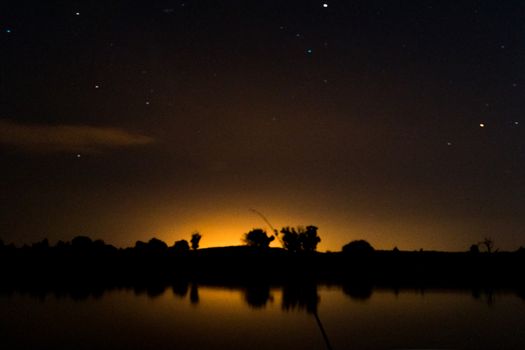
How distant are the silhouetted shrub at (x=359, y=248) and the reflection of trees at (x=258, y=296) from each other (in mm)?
36290

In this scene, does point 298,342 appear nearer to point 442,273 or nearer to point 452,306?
point 452,306

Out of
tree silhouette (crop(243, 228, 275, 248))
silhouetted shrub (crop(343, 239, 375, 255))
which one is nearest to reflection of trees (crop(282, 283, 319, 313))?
silhouetted shrub (crop(343, 239, 375, 255))

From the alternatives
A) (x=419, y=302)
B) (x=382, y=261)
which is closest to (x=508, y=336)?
(x=419, y=302)

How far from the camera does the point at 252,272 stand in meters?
63.1

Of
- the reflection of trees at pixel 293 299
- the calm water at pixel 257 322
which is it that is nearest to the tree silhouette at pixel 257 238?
the reflection of trees at pixel 293 299

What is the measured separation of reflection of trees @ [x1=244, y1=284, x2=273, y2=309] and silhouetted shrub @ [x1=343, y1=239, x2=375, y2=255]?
119 ft

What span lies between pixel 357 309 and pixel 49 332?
50.7 feet

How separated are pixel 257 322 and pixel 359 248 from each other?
195ft

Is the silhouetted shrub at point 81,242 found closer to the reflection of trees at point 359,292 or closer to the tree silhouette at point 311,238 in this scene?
the tree silhouette at point 311,238

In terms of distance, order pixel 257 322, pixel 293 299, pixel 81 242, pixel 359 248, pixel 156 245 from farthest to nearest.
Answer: pixel 156 245 < pixel 81 242 < pixel 359 248 < pixel 293 299 < pixel 257 322

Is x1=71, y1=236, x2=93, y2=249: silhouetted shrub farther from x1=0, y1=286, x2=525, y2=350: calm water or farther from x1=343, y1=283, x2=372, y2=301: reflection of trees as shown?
x1=343, y1=283, x2=372, y2=301: reflection of trees

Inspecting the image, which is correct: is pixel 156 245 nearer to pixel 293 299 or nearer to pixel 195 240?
pixel 195 240

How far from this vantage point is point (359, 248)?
8212 cm

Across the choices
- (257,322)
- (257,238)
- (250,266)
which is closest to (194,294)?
(257,322)
